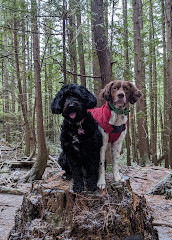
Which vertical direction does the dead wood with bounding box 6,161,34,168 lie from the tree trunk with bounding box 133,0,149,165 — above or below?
below

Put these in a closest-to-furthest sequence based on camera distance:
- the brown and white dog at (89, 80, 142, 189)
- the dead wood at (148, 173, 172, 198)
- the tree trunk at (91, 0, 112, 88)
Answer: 1. the brown and white dog at (89, 80, 142, 189)
2. the tree trunk at (91, 0, 112, 88)
3. the dead wood at (148, 173, 172, 198)

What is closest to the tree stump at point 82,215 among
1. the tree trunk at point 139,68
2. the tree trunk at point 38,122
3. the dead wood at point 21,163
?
the tree trunk at point 38,122

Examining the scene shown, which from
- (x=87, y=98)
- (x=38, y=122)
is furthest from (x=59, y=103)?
(x=38, y=122)

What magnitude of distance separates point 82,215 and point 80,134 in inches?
43.7

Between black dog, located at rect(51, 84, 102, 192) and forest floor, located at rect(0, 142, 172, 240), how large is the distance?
0.69 metres

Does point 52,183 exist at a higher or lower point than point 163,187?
higher

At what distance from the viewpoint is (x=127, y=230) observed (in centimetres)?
266

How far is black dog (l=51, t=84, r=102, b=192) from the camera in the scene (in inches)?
105

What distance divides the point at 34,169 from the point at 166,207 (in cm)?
403

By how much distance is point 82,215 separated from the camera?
8.87 ft

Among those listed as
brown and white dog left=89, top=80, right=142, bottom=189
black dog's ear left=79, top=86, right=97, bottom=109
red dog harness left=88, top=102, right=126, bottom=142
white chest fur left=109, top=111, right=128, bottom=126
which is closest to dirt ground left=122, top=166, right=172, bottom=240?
brown and white dog left=89, top=80, right=142, bottom=189

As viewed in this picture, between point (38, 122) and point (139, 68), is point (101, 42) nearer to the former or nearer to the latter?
point (38, 122)

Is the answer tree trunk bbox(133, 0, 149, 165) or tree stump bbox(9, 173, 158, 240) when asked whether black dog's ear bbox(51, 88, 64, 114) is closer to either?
tree stump bbox(9, 173, 158, 240)

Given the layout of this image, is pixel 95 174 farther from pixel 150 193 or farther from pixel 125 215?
pixel 150 193
